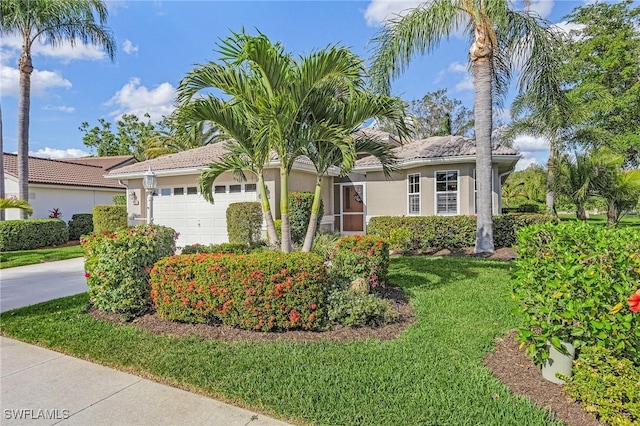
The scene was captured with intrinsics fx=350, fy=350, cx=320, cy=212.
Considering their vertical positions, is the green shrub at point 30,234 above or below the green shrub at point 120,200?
below

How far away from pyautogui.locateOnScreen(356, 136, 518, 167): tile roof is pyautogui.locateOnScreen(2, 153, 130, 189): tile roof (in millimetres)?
16907

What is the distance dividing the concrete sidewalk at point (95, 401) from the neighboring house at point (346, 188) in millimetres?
8937

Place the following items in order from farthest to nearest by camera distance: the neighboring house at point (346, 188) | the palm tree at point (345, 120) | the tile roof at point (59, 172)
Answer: the tile roof at point (59, 172), the neighboring house at point (346, 188), the palm tree at point (345, 120)

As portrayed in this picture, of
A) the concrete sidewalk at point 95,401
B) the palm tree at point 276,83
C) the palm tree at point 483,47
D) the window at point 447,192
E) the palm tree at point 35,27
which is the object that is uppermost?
the palm tree at point 35,27

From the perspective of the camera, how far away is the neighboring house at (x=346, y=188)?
1355cm

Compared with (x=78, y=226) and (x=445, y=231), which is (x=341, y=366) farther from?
(x=78, y=226)

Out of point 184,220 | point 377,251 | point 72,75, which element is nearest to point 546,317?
point 377,251

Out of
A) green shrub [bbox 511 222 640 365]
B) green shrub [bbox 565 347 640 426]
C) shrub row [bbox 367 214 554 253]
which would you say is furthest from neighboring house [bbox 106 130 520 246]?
green shrub [bbox 565 347 640 426]

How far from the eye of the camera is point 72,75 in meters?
16.0

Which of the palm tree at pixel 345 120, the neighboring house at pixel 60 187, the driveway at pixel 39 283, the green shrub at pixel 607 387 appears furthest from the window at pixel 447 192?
the neighboring house at pixel 60 187

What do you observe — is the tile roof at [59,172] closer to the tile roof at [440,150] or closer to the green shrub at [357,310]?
the tile roof at [440,150]

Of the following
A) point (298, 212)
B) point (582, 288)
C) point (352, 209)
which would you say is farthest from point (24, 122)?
point (582, 288)

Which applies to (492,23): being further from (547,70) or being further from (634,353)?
(634,353)

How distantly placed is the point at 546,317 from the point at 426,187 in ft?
37.0
